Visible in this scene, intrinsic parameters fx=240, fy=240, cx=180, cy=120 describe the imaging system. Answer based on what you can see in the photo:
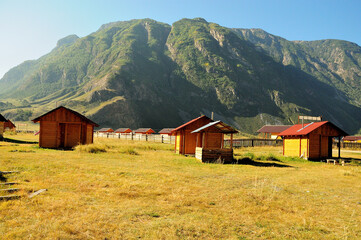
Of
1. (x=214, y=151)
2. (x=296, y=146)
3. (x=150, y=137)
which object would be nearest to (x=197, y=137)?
(x=214, y=151)

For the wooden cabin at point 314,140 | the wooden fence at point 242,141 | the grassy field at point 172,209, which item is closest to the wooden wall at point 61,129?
the grassy field at point 172,209

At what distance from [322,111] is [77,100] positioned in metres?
134

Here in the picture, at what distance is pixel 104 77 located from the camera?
424 feet

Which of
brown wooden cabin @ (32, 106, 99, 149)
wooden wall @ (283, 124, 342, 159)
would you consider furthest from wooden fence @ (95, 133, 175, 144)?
wooden wall @ (283, 124, 342, 159)

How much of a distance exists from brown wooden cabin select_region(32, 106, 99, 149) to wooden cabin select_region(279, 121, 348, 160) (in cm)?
2386

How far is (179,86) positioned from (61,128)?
120 metres

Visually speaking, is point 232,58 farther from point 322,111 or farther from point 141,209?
point 141,209

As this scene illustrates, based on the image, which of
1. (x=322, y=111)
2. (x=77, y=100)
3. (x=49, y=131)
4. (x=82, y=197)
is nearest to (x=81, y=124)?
(x=49, y=131)

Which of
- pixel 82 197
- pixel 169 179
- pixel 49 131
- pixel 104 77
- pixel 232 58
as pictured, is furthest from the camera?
pixel 232 58

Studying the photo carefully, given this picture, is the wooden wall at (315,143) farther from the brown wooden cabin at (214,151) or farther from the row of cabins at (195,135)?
the brown wooden cabin at (214,151)

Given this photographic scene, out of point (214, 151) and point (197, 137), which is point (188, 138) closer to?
point (197, 137)

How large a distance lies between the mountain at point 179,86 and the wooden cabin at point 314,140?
86.0 metres

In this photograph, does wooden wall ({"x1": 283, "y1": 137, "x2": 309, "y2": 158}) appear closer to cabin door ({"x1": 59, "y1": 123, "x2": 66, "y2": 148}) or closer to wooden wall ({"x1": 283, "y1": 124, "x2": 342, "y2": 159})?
wooden wall ({"x1": 283, "y1": 124, "x2": 342, "y2": 159})

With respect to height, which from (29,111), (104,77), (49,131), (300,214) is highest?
(104,77)
